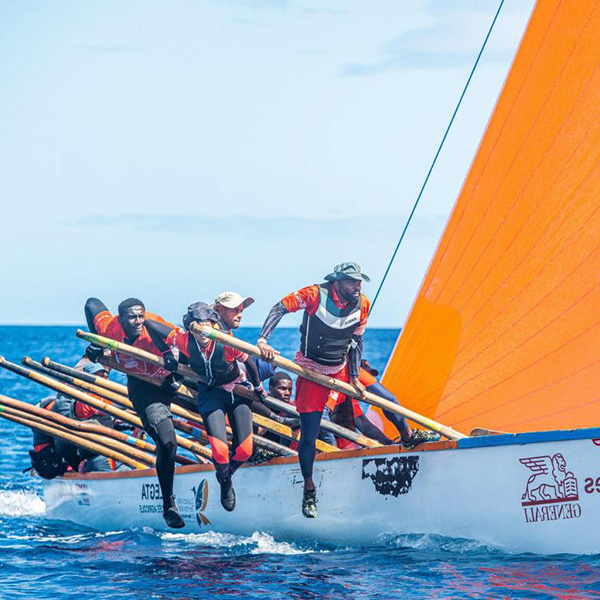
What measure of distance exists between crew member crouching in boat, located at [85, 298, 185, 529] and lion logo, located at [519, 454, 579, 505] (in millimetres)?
3301

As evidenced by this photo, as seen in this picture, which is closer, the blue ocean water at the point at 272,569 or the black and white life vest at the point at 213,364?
the blue ocean water at the point at 272,569

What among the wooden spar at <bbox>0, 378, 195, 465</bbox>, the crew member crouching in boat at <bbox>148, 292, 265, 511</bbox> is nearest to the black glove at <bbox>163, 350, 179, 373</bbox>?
the crew member crouching in boat at <bbox>148, 292, 265, 511</bbox>

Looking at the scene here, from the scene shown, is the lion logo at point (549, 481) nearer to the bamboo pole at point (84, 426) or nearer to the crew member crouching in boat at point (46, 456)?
the bamboo pole at point (84, 426)

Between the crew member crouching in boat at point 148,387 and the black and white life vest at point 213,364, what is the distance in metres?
0.22

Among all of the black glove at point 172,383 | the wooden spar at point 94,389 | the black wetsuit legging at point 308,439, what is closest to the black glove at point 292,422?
the black wetsuit legging at point 308,439

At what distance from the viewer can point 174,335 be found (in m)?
10.6

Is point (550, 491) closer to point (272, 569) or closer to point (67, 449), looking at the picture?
point (272, 569)

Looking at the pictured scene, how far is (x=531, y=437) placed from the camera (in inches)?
362

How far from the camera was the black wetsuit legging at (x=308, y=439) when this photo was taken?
10.1 meters

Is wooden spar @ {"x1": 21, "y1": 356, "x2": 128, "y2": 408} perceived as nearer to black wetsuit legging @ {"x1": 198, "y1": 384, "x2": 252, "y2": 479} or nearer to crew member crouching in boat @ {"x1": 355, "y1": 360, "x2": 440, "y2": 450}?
black wetsuit legging @ {"x1": 198, "y1": 384, "x2": 252, "y2": 479}

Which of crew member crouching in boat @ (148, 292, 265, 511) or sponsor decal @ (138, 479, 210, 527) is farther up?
crew member crouching in boat @ (148, 292, 265, 511)

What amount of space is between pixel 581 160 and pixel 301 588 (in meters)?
4.71

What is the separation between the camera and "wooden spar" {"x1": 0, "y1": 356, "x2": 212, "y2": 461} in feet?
39.0

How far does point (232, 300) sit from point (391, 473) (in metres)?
2.03
